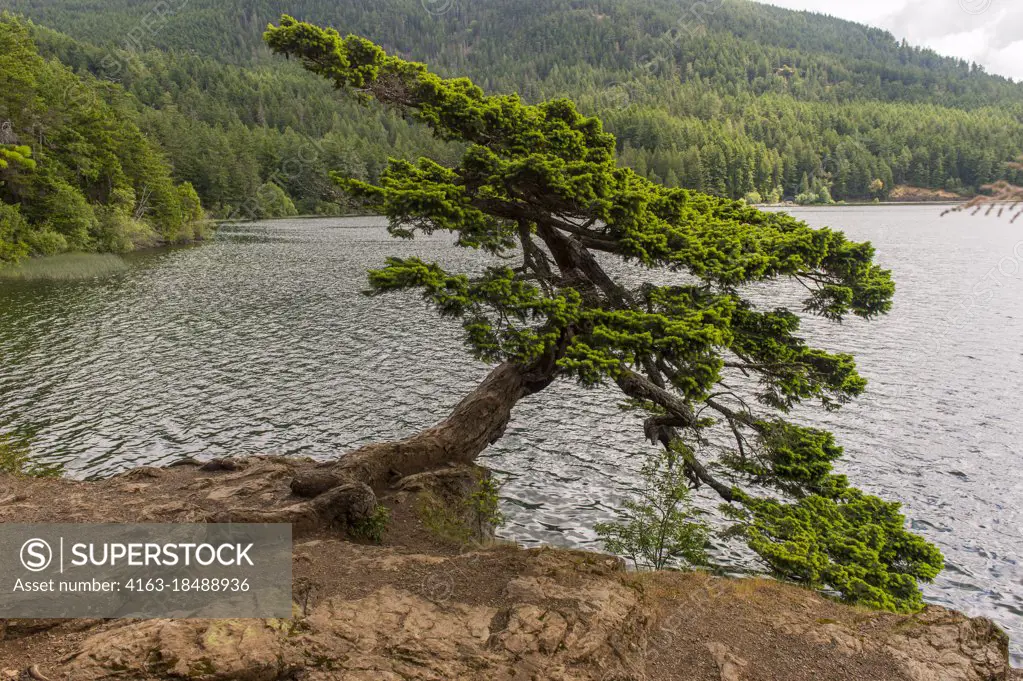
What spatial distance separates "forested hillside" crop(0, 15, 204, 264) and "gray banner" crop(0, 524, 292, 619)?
1351 inches

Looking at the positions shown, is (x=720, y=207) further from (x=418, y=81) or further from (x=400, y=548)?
(x=400, y=548)

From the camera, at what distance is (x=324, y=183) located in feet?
425

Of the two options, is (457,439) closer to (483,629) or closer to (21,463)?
(483,629)

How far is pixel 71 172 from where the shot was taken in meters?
57.6

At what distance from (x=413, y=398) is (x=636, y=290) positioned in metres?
15.5

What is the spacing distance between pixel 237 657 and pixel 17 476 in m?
14.2

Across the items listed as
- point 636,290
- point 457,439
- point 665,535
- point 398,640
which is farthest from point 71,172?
point 398,640

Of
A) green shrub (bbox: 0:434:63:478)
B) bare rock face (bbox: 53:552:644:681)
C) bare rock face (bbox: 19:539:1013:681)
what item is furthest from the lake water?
bare rock face (bbox: 53:552:644:681)

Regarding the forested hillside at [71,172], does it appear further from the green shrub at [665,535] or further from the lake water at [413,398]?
the green shrub at [665,535]

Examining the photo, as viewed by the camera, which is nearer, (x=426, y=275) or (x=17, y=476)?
(x=426, y=275)

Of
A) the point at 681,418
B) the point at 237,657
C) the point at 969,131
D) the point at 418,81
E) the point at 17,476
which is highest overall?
the point at 969,131

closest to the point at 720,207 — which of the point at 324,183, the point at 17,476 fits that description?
the point at 17,476

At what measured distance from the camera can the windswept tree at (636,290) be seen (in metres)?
10.5

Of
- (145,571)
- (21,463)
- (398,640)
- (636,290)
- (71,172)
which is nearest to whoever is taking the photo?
(398,640)
